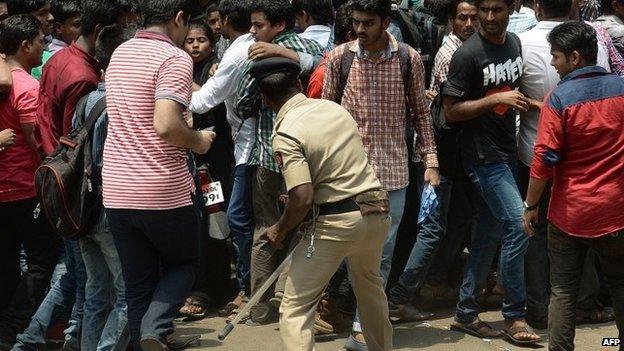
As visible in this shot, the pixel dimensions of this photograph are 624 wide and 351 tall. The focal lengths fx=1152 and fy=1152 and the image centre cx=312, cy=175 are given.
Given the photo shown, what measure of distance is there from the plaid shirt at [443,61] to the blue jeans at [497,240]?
2.29ft

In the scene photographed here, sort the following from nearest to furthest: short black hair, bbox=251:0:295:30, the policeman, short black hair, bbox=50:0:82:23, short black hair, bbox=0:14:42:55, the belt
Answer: the policeman → the belt → short black hair, bbox=0:14:42:55 → short black hair, bbox=251:0:295:30 → short black hair, bbox=50:0:82:23

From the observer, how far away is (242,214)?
750 cm

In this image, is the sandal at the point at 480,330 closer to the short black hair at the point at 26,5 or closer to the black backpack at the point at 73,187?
the black backpack at the point at 73,187

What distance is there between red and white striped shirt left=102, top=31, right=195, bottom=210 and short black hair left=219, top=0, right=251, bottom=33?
179 centimetres

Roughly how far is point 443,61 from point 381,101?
830 millimetres

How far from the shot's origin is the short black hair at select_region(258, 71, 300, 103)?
229 inches

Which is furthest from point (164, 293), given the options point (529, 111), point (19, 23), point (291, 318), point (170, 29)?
point (529, 111)

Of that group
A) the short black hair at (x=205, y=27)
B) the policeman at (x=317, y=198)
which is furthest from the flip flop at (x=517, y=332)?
the short black hair at (x=205, y=27)

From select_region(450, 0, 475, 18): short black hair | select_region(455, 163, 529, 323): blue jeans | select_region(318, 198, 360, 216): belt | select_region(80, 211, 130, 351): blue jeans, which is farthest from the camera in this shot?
select_region(450, 0, 475, 18): short black hair

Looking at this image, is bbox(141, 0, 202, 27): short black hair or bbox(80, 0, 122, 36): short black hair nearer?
bbox(141, 0, 202, 27): short black hair

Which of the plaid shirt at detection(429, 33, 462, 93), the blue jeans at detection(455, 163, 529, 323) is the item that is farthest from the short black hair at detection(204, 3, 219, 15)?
the blue jeans at detection(455, 163, 529, 323)

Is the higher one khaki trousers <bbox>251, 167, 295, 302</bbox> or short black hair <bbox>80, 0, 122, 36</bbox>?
short black hair <bbox>80, 0, 122, 36</bbox>

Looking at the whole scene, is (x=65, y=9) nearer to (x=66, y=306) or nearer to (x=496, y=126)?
(x=66, y=306)

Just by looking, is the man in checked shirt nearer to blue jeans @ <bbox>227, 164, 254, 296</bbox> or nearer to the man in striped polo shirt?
blue jeans @ <bbox>227, 164, 254, 296</bbox>
